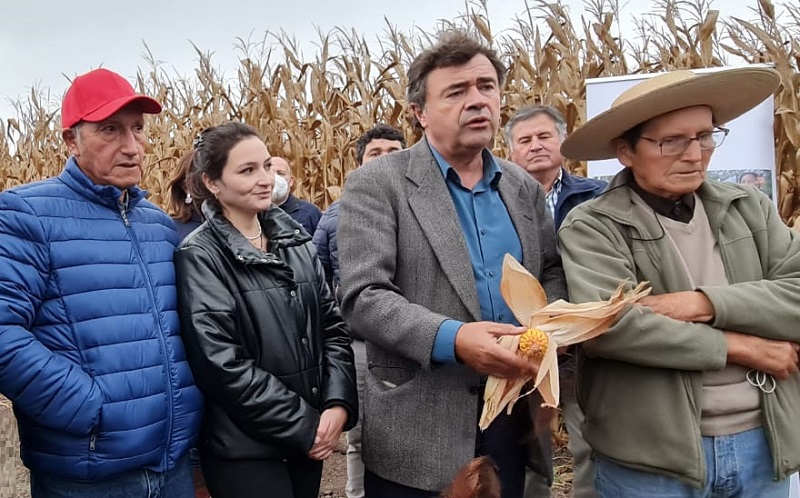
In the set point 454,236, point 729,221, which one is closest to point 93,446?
point 454,236

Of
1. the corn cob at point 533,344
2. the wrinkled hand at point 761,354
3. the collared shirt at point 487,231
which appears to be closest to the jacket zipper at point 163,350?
the collared shirt at point 487,231

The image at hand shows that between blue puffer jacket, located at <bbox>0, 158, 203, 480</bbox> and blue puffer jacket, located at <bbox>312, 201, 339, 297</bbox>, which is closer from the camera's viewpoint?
blue puffer jacket, located at <bbox>0, 158, 203, 480</bbox>

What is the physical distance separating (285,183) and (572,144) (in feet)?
7.64

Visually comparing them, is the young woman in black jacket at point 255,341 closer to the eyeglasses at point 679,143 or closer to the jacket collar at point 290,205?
the eyeglasses at point 679,143

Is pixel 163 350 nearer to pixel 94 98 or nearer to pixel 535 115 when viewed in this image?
pixel 94 98

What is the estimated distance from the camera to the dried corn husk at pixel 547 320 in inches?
58.9

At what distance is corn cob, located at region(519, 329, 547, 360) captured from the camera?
150 centimetres

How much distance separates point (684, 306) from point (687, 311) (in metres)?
0.01

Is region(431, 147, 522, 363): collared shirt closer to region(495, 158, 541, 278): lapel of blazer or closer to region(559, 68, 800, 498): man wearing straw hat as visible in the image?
region(495, 158, 541, 278): lapel of blazer

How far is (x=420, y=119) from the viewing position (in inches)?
78.7

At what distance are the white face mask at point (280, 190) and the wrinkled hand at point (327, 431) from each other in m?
1.98

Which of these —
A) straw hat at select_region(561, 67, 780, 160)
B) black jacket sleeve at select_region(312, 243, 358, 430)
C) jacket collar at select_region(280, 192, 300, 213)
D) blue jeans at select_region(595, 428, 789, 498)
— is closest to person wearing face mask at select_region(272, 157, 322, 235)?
jacket collar at select_region(280, 192, 300, 213)

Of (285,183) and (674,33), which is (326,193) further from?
(674,33)

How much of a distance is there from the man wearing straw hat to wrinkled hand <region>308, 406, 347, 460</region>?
78cm
